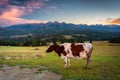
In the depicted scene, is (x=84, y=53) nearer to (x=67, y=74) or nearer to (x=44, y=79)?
(x=67, y=74)

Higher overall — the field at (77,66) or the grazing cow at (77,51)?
the grazing cow at (77,51)

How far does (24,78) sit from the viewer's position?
22297 millimetres

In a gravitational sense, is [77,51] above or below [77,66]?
above

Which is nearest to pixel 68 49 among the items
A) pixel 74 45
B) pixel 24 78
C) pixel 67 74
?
pixel 74 45

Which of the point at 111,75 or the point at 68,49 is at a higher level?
the point at 68,49

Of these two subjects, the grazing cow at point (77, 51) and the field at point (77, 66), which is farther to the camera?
the grazing cow at point (77, 51)

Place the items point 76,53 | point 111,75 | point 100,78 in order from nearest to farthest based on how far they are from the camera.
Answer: point 100,78 → point 111,75 → point 76,53

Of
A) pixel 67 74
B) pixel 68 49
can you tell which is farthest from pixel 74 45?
pixel 67 74

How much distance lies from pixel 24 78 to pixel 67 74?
4127mm

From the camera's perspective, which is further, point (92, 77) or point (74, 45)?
point (74, 45)

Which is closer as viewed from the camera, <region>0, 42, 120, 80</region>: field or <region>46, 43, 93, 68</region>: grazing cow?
<region>0, 42, 120, 80</region>: field

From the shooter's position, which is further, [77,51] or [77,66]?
[77,66]

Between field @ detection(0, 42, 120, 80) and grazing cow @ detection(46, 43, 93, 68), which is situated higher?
grazing cow @ detection(46, 43, 93, 68)

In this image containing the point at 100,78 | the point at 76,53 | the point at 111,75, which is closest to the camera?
the point at 100,78
